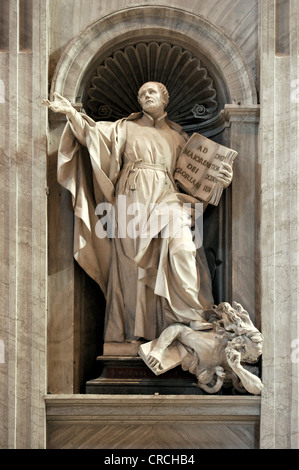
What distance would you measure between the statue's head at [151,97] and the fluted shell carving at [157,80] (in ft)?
Result: 1.21

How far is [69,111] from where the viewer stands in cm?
743

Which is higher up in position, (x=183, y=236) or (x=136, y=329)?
(x=183, y=236)

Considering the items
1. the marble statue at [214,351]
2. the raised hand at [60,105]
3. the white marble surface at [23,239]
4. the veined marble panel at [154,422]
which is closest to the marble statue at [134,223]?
the raised hand at [60,105]

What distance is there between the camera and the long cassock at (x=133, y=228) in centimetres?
742

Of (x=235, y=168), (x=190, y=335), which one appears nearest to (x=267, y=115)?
(x=235, y=168)

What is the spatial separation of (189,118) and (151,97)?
1.97 ft

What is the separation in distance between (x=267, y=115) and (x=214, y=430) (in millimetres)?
2405

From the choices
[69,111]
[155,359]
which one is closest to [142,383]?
[155,359]

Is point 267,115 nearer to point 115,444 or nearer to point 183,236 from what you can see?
point 183,236

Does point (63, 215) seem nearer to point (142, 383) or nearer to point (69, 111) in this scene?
point (69, 111)

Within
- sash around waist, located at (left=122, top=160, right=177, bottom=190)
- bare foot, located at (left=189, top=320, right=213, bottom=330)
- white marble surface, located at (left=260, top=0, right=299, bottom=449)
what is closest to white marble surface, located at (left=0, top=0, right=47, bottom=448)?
sash around waist, located at (left=122, top=160, right=177, bottom=190)

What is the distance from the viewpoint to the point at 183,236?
7.43 m

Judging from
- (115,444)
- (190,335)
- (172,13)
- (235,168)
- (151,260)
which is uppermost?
(172,13)

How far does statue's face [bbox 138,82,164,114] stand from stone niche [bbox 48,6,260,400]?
403 millimetres
